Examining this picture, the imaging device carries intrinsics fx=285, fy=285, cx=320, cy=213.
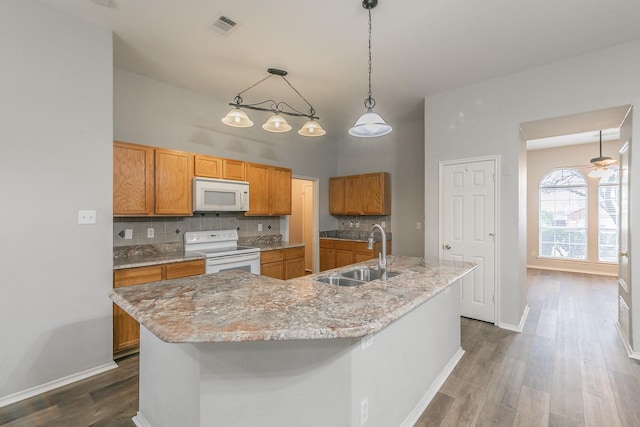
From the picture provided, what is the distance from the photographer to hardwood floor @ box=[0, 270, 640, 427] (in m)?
1.92

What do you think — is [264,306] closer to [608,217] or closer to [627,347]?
[627,347]

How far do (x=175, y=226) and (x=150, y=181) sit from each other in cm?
74

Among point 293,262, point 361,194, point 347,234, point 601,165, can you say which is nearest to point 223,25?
point 293,262

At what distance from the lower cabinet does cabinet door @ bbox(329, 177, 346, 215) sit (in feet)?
4.68

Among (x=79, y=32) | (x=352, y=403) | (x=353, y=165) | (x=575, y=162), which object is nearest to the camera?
(x=352, y=403)

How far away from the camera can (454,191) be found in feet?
12.5

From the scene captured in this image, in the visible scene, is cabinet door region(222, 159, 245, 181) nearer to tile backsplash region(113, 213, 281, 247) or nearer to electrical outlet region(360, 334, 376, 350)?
tile backsplash region(113, 213, 281, 247)

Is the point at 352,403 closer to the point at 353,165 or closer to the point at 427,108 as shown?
the point at 427,108

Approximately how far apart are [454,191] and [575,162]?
5.01 metres

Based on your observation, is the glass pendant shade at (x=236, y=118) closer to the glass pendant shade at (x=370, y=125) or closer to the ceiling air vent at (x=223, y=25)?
the ceiling air vent at (x=223, y=25)

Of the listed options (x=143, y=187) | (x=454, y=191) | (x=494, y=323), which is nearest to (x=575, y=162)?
(x=454, y=191)

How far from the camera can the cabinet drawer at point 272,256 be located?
4.08 metres

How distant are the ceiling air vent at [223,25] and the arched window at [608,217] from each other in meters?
7.94

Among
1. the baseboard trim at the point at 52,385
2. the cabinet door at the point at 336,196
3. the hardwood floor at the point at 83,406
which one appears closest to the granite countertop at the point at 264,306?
the hardwood floor at the point at 83,406
